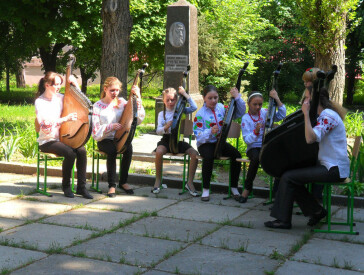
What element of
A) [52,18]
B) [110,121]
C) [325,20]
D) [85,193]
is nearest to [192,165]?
[110,121]

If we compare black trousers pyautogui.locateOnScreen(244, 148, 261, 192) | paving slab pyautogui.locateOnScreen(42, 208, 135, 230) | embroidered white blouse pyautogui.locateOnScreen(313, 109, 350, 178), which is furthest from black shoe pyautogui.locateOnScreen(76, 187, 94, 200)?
embroidered white blouse pyautogui.locateOnScreen(313, 109, 350, 178)

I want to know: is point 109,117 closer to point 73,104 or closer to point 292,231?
point 73,104

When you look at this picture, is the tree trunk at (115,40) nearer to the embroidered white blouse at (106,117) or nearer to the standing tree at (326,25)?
the embroidered white blouse at (106,117)

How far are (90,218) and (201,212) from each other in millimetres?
1239

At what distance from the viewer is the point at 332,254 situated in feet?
15.3

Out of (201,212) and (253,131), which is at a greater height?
(253,131)

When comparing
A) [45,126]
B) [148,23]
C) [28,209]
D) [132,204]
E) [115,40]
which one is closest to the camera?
[28,209]

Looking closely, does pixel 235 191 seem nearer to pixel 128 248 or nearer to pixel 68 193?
pixel 68 193

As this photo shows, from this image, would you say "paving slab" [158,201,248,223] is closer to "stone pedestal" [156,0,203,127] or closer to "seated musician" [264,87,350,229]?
"seated musician" [264,87,350,229]

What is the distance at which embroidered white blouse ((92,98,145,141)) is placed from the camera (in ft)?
22.6

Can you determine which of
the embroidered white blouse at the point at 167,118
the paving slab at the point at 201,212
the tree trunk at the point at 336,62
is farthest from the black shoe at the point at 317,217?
the tree trunk at the point at 336,62

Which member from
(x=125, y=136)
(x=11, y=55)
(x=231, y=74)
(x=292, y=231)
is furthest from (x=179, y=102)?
(x=11, y=55)

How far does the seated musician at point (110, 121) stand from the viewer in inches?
272

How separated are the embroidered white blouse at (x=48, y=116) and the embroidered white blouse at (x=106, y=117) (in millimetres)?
450
